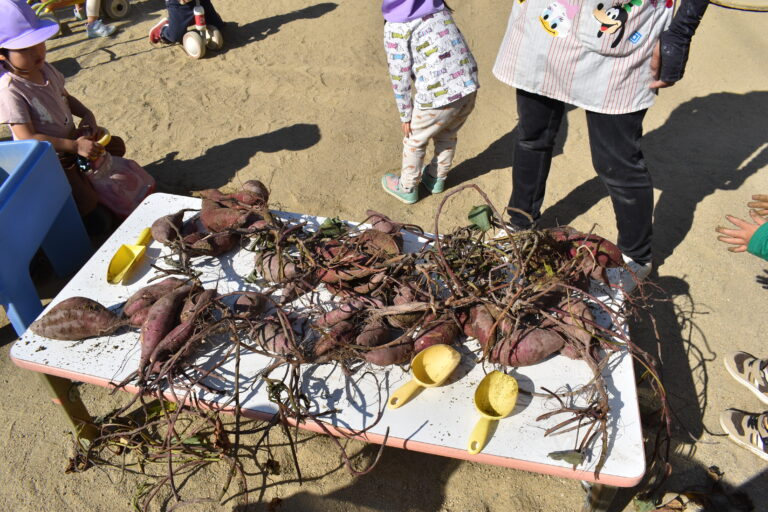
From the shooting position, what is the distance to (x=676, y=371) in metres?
2.54

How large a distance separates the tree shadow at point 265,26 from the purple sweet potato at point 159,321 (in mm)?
3772

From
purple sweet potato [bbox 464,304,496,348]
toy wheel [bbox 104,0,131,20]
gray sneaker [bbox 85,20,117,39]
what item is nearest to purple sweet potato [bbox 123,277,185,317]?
purple sweet potato [bbox 464,304,496,348]

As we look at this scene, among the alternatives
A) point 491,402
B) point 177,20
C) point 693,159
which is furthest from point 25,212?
point 693,159

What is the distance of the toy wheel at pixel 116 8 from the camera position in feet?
17.7

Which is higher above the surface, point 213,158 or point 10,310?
point 10,310

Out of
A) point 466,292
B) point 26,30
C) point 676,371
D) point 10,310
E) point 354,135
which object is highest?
point 26,30

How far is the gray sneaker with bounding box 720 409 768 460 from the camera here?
2229 mm

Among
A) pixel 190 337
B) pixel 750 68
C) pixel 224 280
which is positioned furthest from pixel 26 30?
pixel 750 68

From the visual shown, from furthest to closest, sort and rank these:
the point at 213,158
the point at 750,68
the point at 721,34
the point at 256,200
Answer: the point at 721,34 < the point at 750,68 < the point at 213,158 < the point at 256,200

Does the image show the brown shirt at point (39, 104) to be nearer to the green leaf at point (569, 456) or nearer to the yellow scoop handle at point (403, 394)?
the yellow scoop handle at point (403, 394)

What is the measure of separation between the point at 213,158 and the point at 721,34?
4.34 metres

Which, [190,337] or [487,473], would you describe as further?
[487,473]

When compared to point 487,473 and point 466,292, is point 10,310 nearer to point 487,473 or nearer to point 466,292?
point 466,292

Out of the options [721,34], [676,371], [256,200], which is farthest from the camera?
[721,34]
